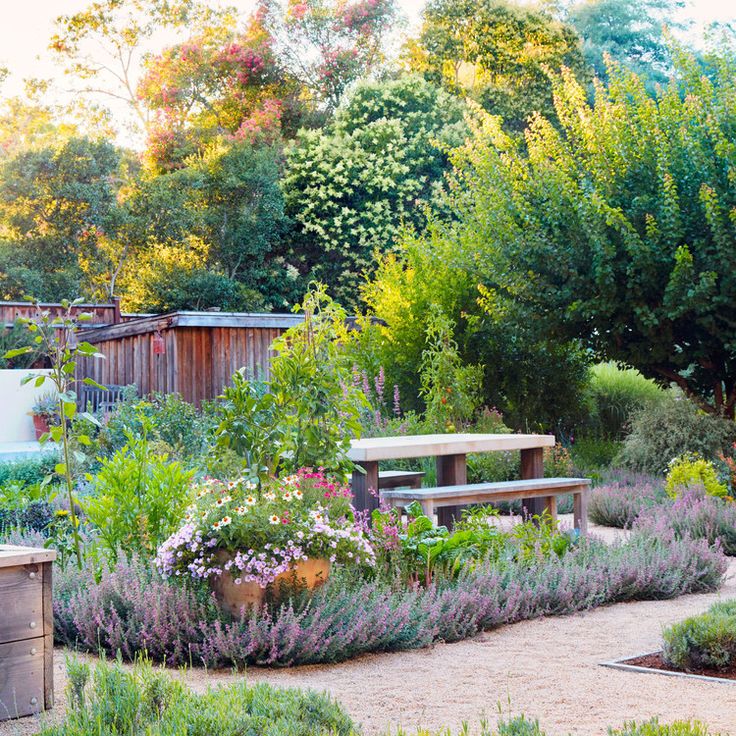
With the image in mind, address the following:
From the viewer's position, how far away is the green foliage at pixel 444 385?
13.9m

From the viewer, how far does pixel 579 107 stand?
14203 millimetres

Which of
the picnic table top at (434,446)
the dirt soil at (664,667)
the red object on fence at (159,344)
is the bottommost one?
the dirt soil at (664,667)

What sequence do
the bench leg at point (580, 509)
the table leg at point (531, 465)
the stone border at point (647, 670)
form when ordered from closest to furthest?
1. the stone border at point (647, 670)
2. the bench leg at point (580, 509)
3. the table leg at point (531, 465)

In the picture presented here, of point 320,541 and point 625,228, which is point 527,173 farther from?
point 320,541

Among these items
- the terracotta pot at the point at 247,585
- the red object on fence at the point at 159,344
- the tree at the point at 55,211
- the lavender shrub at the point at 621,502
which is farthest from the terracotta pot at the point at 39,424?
the terracotta pot at the point at 247,585

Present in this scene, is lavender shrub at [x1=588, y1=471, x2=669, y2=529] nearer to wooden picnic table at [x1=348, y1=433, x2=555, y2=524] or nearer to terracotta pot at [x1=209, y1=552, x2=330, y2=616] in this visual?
wooden picnic table at [x1=348, y1=433, x2=555, y2=524]

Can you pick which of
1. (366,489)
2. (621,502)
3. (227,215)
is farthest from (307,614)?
(227,215)

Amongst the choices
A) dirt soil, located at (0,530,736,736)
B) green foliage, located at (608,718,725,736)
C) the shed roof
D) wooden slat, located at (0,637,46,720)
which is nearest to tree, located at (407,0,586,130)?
the shed roof

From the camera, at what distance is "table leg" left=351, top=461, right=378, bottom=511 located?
8.28 m

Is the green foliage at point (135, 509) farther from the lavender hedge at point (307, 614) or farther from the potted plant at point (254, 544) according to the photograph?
the potted plant at point (254, 544)

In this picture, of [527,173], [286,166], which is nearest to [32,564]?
[527,173]

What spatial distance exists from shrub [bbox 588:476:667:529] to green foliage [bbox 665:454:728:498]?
0.20 metres

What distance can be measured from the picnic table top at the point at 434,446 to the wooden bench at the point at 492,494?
0.95ft

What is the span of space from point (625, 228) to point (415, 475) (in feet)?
15.7
